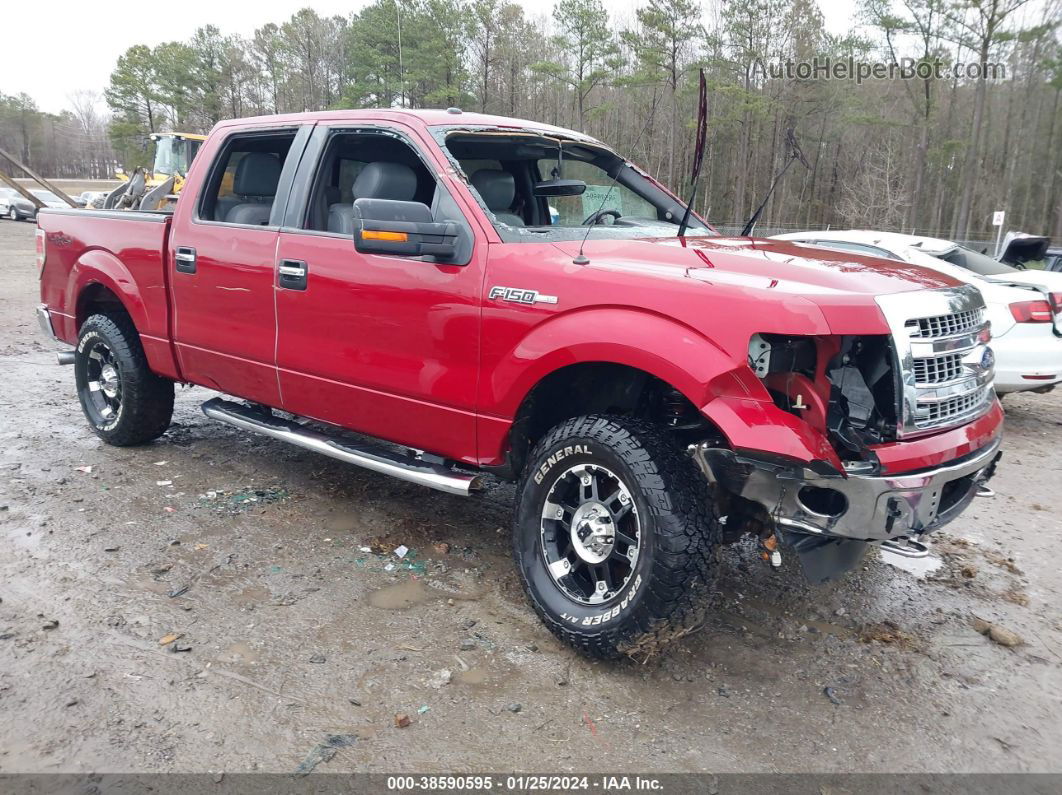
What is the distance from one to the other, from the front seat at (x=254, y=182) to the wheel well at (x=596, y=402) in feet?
7.30

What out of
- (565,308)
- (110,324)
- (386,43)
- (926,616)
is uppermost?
(386,43)

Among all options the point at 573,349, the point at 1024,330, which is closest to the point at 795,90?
the point at 1024,330

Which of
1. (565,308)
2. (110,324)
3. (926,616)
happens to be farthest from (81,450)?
(926,616)

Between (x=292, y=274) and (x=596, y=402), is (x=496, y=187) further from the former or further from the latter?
(x=596, y=402)

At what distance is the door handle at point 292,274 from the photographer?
12.9ft

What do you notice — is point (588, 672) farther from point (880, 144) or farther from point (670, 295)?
point (880, 144)

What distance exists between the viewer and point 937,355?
2723 millimetres

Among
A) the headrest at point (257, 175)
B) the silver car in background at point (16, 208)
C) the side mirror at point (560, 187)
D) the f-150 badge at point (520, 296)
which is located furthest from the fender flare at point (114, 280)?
the silver car in background at point (16, 208)

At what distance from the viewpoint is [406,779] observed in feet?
7.96

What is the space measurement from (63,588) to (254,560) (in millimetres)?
813

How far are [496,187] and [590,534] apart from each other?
2.11 meters

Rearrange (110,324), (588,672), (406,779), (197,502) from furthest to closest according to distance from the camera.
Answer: (110,324)
(197,502)
(588,672)
(406,779)

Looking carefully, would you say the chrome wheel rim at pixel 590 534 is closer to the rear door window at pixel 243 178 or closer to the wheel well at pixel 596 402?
the wheel well at pixel 596 402

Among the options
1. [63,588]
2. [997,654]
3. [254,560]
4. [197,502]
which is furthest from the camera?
[197,502]
